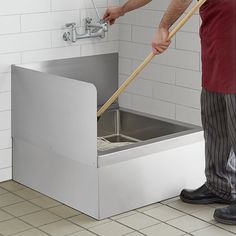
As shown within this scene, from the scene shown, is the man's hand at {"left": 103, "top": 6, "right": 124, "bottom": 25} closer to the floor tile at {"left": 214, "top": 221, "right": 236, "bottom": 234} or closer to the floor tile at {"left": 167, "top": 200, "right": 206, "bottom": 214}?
the floor tile at {"left": 167, "top": 200, "right": 206, "bottom": 214}

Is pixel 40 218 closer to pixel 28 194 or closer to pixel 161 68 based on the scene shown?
pixel 28 194

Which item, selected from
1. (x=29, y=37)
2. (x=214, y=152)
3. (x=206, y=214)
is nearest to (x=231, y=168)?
(x=214, y=152)

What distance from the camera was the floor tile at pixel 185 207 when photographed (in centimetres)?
365

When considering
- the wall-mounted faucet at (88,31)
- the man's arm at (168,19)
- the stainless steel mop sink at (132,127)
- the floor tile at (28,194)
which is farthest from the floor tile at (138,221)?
the wall-mounted faucet at (88,31)

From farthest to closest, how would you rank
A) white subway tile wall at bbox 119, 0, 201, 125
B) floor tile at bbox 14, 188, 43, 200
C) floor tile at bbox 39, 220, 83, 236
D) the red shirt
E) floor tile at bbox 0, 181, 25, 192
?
white subway tile wall at bbox 119, 0, 201, 125
floor tile at bbox 0, 181, 25, 192
floor tile at bbox 14, 188, 43, 200
floor tile at bbox 39, 220, 83, 236
the red shirt

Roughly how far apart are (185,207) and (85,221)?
52cm

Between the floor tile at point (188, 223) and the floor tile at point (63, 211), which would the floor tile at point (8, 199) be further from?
the floor tile at point (188, 223)

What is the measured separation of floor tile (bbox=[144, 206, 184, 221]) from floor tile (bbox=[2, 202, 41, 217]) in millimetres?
553

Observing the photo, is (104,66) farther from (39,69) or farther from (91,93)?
(91,93)

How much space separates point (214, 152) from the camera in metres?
3.64

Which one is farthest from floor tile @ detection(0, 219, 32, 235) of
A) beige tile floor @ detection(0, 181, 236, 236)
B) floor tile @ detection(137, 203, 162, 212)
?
floor tile @ detection(137, 203, 162, 212)

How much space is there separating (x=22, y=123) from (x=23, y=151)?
15 centimetres

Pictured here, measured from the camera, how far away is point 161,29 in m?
3.40

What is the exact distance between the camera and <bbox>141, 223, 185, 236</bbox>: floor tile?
3.35m
